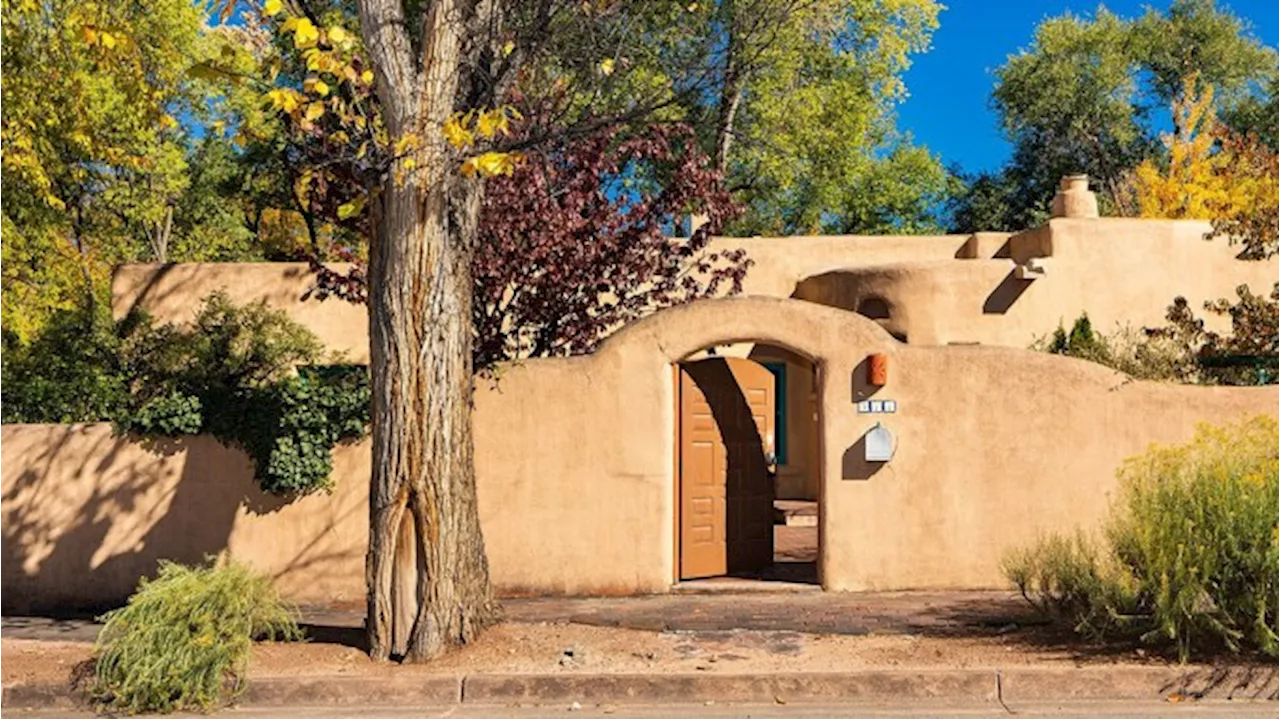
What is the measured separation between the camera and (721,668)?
838 cm

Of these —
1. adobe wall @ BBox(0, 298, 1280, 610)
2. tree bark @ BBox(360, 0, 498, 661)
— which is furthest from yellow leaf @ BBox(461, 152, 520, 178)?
adobe wall @ BBox(0, 298, 1280, 610)

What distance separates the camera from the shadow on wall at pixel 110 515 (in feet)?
39.7

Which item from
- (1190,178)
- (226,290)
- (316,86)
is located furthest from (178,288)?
(1190,178)

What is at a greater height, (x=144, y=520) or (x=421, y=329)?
(x=421, y=329)

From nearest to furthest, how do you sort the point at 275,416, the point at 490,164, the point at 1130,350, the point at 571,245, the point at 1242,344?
1. the point at 490,164
2. the point at 275,416
3. the point at 571,245
4. the point at 1242,344
5. the point at 1130,350

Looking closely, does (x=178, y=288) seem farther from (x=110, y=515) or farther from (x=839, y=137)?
(x=839, y=137)

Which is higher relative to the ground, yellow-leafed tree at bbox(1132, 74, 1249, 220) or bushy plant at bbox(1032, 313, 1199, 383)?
yellow-leafed tree at bbox(1132, 74, 1249, 220)

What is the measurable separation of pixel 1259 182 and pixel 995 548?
48.3 feet

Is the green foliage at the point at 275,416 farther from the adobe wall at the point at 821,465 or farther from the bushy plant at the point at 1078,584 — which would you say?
the bushy plant at the point at 1078,584

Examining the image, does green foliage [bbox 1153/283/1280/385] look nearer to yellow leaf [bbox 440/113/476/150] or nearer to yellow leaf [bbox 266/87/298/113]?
yellow leaf [bbox 440/113/476/150]

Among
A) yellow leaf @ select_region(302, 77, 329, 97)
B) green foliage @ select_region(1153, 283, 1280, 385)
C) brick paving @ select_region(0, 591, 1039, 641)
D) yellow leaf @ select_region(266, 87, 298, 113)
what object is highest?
yellow leaf @ select_region(302, 77, 329, 97)

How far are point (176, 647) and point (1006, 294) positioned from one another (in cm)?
1333

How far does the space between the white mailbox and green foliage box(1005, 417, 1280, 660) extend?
269 centimetres

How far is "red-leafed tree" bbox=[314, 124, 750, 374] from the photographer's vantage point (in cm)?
1332
